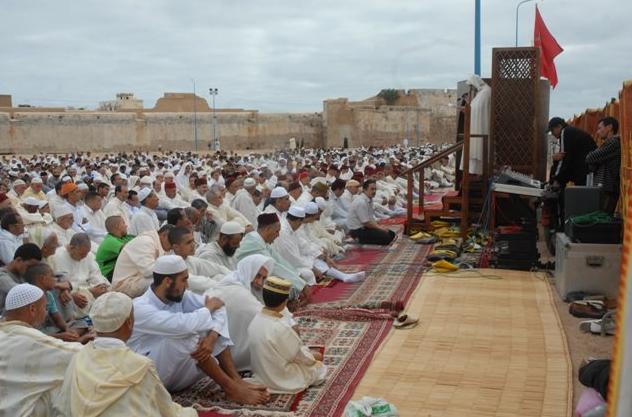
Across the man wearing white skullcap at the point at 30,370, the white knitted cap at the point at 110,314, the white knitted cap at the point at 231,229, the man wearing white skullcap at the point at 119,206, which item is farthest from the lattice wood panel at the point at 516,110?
the man wearing white skullcap at the point at 30,370

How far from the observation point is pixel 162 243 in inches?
224

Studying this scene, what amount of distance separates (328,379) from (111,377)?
1.75 meters

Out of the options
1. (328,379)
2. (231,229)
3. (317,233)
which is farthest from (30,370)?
(317,233)

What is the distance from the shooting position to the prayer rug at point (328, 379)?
395 centimetres

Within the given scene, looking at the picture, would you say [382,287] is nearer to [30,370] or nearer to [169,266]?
[169,266]

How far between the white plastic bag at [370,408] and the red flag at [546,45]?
13002mm

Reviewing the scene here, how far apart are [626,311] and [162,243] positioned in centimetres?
466

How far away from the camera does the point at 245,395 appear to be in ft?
13.2

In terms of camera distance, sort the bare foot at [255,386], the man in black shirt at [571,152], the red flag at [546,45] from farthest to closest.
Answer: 1. the red flag at [546,45]
2. the man in black shirt at [571,152]
3. the bare foot at [255,386]

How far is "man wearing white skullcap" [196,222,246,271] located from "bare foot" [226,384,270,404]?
1.91 meters

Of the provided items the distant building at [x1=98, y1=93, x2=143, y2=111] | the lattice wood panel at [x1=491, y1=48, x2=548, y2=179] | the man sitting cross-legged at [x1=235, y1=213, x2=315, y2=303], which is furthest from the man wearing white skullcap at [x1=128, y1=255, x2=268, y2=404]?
the distant building at [x1=98, y1=93, x2=143, y2=111]

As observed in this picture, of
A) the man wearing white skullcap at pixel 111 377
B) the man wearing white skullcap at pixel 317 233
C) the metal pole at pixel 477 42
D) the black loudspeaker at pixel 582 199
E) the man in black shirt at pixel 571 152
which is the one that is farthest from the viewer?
the metal pole at pixel 477 42

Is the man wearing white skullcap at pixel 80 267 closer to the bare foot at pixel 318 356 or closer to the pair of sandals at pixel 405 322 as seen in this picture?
the bare foot at pixel 318 356

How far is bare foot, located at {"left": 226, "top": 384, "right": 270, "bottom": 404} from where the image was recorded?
4.00 m
